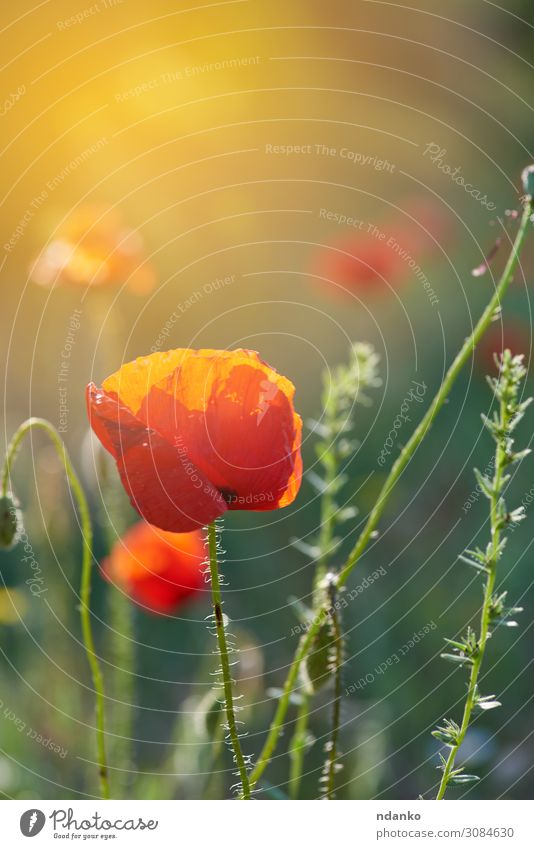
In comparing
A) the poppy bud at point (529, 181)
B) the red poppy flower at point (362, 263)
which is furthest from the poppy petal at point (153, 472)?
the red poppy flower at point (362, 263)

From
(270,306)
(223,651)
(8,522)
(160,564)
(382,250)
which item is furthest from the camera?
(270,306)

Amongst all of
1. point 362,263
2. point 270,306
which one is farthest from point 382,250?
point 270,306

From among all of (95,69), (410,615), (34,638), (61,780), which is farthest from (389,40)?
(61,780)

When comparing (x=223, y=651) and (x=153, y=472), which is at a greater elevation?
(x=153, y=472)
